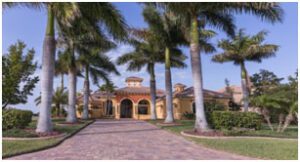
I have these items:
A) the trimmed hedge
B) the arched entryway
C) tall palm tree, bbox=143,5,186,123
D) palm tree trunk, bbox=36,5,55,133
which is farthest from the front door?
palm tree trunk, bbox=36,5,55,133

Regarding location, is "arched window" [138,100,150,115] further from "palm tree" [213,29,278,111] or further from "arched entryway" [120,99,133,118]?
"palm tree" [213,29,278,111]

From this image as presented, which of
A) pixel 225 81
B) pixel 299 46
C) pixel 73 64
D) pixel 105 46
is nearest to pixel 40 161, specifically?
pixel 299 46

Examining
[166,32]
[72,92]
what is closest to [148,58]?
[166,32]

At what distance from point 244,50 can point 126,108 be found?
65.2ft

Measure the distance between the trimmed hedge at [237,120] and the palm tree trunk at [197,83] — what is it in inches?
76.0

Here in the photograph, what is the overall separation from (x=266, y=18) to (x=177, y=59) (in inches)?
579

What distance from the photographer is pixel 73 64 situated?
22859mm

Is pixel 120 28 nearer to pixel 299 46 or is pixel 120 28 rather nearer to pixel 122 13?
pixel 122 13

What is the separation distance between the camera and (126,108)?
137 feet

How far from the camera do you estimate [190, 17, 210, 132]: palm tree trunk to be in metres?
13.7

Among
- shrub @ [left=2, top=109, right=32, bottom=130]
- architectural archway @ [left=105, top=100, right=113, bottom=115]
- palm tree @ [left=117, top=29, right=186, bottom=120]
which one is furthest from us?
architectural archway @ [left=105, top=100, right=113, bottom=115]

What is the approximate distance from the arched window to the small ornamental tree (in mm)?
18628

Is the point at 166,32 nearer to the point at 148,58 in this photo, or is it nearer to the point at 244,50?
the point at 148,58

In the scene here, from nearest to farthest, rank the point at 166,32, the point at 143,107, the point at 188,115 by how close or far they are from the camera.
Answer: the point at 166,32, the point at 188,115, the point at 143,107
